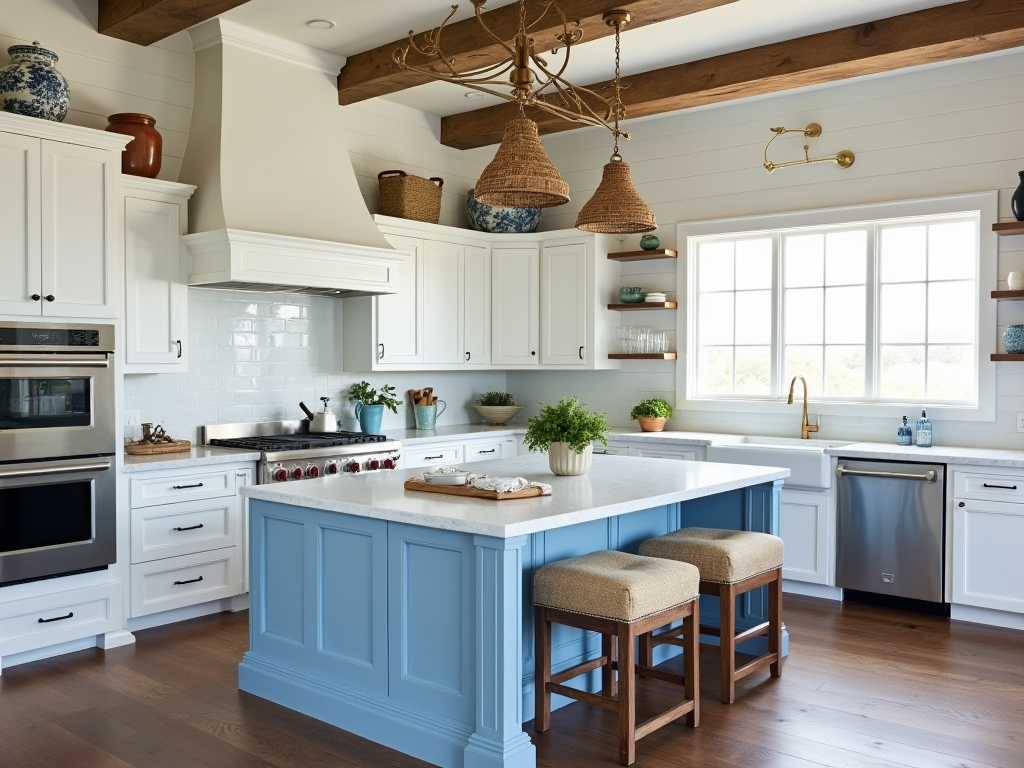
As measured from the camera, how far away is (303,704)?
139 inches

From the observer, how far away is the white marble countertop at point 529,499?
2.98 m

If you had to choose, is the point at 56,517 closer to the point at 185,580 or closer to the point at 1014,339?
the point at 185,580

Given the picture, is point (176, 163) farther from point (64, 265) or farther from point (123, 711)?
point (123, 711)

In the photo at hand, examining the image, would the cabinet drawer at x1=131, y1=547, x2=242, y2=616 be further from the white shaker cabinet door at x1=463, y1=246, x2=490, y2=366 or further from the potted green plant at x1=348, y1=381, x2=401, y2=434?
the white shaker cabinet door at x1=463, y1=246, x2=490, y2=366

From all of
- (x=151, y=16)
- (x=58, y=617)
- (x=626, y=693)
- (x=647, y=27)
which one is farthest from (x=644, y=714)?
(x=151, y=16)

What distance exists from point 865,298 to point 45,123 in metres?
4.69

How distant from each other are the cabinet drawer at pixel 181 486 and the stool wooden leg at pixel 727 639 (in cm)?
267

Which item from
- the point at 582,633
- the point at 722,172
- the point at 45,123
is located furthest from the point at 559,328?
the point at 45,123

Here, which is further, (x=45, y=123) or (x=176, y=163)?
(x=176, y=163)

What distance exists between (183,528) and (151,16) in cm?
258

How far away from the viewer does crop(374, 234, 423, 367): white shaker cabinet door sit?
601cm

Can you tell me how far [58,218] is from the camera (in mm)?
4176

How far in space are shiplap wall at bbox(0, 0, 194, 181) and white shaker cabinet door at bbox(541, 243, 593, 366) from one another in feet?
8.83

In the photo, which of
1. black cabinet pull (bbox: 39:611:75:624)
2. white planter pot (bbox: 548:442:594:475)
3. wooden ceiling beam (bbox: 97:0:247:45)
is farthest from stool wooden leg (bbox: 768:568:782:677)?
wooden ceiling beam (bbox: 97:0:247:45)
